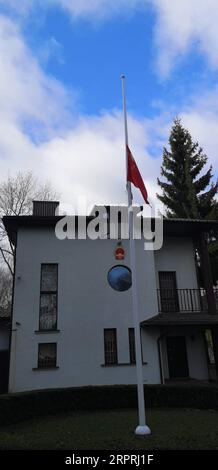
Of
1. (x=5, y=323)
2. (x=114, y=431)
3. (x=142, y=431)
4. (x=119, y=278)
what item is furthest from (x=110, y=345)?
(x=142, y=431)

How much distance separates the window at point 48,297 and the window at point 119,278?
245cm

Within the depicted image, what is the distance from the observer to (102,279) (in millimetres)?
15914

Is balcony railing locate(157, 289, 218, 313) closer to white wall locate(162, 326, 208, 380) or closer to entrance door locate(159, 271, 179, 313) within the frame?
entrance door locate(159, 271, 179, 313)

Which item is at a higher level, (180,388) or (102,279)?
(102,279)

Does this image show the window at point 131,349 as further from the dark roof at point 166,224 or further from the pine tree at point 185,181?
the pine tree at point 185,181

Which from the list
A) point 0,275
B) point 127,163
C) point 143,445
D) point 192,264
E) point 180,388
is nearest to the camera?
point 143,445

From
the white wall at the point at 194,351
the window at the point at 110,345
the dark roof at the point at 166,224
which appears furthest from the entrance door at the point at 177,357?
the dark roof at the point at 166,224

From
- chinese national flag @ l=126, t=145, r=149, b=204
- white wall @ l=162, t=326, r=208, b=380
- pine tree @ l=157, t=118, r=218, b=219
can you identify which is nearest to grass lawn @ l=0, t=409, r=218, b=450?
white wall @ l=162, t=326, r=208, b=380

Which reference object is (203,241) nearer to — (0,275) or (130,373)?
(130,373)

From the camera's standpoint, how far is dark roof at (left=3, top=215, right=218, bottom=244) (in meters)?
15.7

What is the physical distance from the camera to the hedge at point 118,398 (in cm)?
1188

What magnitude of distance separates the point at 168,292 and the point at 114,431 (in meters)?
9.18

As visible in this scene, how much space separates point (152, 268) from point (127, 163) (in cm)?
747
